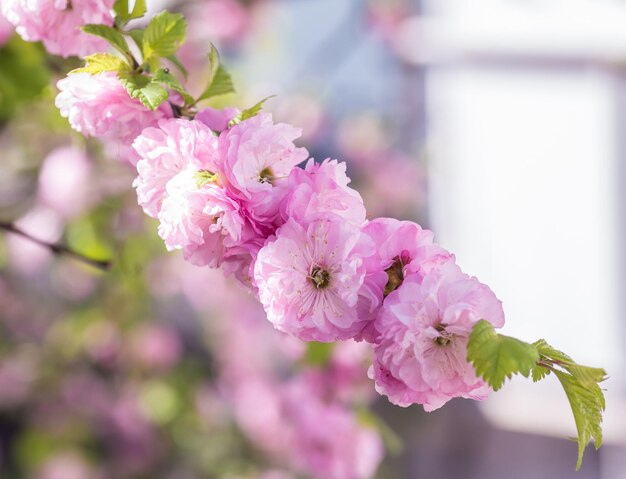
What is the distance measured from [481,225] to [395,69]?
0.70 meters

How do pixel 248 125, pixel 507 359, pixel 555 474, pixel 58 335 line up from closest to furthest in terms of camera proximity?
pixel 507 359, pixel 248 125, pixel 58 335, pixel 555 474

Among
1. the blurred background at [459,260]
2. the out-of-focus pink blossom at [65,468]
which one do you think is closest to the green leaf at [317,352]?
the blurred background at [459,260]

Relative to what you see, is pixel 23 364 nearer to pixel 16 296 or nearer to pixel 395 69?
pixel 16 296

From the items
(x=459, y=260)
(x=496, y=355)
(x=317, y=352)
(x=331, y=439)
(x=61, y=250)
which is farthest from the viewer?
(x=459, y=260)

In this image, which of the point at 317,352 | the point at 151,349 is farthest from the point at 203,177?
the point at 151,349

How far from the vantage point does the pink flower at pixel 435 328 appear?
1.95 feet

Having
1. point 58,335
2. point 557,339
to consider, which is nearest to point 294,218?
point 58,335

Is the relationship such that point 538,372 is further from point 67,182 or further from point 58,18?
point 67,182

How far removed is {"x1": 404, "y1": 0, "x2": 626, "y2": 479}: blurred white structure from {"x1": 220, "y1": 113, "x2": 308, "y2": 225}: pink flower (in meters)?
2.09

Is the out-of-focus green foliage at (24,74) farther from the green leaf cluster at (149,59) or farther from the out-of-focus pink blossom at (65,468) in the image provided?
the out-of-focus pink blossom at (65,468)

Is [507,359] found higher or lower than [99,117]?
lower

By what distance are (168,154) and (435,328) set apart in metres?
0.26

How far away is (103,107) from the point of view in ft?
2.38

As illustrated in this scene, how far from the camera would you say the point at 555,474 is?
268cm
